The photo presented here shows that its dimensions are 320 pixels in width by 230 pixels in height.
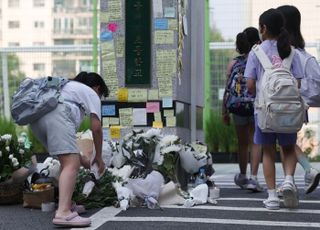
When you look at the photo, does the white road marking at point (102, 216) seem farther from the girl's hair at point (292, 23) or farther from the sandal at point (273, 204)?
the girl's hair at point (292, 23)

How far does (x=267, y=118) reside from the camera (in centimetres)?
559

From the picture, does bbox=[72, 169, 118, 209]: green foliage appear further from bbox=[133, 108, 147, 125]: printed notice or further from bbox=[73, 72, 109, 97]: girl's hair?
bbox=[133, 108, 147, 125]: printed notice

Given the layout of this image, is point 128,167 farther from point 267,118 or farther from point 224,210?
point 267,118

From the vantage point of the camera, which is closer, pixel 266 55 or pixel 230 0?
pixel 266 55

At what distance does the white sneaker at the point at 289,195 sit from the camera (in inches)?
224

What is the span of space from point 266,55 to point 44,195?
2.39 m

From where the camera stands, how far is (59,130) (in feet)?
16.9

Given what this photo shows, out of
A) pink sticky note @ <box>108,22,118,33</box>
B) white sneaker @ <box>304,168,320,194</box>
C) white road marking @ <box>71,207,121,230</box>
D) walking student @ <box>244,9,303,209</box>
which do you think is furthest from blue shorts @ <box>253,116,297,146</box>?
pink sticky note @ <box>108,22,118,33</box>

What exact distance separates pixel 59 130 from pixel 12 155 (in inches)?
62.4

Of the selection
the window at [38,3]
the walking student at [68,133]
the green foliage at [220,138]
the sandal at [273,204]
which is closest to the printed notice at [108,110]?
the walking student at [68,133]

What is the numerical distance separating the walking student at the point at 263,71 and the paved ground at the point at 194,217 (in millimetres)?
260

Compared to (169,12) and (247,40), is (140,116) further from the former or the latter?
(247,40)

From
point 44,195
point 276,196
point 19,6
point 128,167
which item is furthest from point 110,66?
point 19,6

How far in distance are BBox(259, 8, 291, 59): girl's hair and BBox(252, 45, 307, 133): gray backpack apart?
241mm
